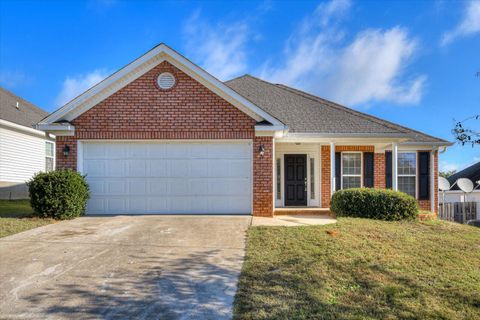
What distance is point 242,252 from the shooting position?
7.01 m

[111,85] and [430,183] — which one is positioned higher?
[111,85]

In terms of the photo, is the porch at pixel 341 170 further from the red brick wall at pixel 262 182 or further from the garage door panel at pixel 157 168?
the garage door panel at pixel 157 168

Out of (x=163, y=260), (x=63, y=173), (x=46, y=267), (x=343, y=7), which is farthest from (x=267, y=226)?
(x=343, y=7)

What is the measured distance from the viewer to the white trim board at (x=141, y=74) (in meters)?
11.0

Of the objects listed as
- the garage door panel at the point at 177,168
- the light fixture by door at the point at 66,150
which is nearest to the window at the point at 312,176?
the garage door panel at the point at 177,168

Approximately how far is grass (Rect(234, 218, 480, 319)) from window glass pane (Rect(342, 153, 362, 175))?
614 cm

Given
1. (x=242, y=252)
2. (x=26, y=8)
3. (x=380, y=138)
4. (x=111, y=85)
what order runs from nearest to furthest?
(x=242, y=252)
(x=111, y=85)
(x=380, y=138)
(x=26, y=8)

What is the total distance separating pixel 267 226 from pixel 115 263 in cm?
399

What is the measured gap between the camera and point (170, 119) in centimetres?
1124

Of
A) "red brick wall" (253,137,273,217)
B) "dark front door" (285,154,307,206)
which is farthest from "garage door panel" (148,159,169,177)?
"dark front door" (285,154,307,206)

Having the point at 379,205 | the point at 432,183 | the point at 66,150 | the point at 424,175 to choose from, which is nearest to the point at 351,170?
the point at 424,175

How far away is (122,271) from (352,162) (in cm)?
1113

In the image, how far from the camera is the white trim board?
11016 mm

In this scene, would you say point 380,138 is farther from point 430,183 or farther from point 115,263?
point 115,263
